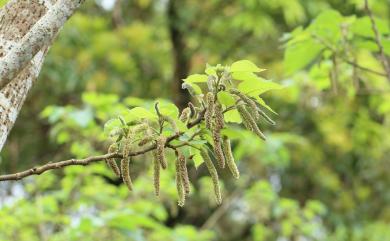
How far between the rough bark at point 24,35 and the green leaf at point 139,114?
187 mm

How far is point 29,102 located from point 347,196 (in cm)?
318

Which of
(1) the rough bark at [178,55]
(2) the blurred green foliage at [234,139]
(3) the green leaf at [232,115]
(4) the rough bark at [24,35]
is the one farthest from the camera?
(1) the rough bark at [178,55]

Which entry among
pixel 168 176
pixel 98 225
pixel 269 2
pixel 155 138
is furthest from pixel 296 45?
pixel 269 2

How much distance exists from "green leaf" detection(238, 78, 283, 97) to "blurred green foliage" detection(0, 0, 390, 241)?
2375 mm

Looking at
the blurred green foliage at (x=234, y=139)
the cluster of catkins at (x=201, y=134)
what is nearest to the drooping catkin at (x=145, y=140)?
the cluster of catkins at (x=201, y=134)

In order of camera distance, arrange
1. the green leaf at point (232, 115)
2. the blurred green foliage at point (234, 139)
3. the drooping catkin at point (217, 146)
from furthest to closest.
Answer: the blurred green foliage at point (234, 139), the green leaf at point (232, 115), the drooping catkin at point (217, 146)

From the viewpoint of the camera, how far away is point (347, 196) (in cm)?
681

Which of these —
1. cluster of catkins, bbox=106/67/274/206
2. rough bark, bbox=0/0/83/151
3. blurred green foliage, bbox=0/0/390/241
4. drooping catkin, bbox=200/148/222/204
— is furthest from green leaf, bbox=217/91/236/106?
blurred green foliage, bbox=0/0/390/241

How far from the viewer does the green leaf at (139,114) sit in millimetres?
1210

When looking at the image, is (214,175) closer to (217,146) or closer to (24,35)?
(217,146)

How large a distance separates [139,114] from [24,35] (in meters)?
0.25

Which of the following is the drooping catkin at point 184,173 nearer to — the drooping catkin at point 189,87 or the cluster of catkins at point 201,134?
the cluster of catkins at point 201,134

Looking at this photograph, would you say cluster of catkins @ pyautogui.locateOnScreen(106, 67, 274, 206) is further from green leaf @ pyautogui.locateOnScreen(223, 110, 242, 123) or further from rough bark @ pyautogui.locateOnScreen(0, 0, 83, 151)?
rough bark @ pyautogui.locateOnScreen(0, 0, 83, 151)

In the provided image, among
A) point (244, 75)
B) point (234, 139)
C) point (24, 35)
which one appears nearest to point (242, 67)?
point (244, 75)
